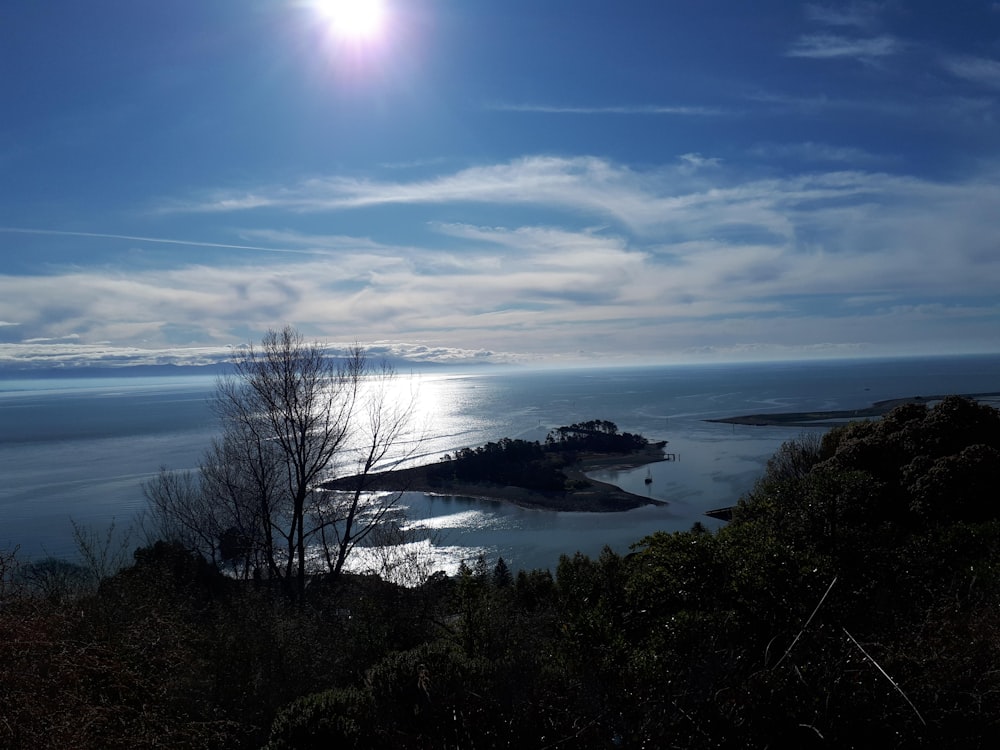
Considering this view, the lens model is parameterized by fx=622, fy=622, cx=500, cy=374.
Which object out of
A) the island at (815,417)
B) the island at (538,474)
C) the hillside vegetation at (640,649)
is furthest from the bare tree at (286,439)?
the island at (815,417)

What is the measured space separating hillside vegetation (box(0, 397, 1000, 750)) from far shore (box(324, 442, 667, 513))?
21.9 meters

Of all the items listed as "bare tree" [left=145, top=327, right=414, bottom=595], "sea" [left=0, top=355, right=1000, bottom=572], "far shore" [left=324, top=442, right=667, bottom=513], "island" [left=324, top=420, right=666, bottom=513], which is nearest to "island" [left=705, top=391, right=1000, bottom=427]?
"sea" [left=0, top=355, right=1000, bottom=572]

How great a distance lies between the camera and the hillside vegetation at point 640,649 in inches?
154

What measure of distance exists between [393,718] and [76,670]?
235 centimetres

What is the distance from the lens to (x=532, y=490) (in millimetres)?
35469

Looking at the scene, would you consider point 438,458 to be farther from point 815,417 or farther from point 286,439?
point 815,417

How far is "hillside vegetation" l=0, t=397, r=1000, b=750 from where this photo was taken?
3.91m

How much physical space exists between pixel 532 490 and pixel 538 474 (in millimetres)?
1860

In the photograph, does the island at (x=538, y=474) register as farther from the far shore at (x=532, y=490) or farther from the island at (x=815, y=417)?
the island at (x=815, y=417)

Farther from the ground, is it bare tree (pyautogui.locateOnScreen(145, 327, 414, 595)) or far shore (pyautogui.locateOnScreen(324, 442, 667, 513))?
bare tree (pyautogui.locateOnScreen(145, 327, 414, 595))

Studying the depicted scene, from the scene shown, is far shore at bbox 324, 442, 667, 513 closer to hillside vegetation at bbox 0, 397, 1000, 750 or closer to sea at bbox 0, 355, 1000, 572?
sea at bbox 0, 355, 1000, 572

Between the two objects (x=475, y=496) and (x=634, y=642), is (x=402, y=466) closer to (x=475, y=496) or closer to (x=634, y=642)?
(x=475, y=496)

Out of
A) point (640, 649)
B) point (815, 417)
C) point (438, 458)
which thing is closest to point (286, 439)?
point (640, 649)

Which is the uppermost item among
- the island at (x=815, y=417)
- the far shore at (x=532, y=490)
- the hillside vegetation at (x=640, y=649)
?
the hillside vegetation at (x=640, y=649)
